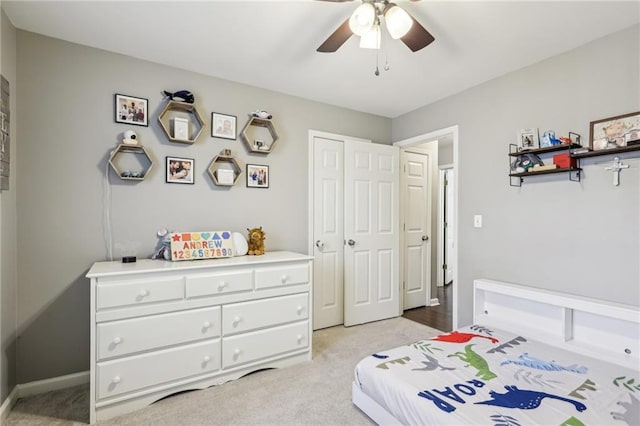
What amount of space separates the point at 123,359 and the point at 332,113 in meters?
2.94

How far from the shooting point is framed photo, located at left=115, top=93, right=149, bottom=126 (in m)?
2.44

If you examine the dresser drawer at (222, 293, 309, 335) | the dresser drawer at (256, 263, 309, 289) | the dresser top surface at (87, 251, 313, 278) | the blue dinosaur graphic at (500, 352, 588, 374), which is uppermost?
the dresser top surface at (87, 251, 313, 278)

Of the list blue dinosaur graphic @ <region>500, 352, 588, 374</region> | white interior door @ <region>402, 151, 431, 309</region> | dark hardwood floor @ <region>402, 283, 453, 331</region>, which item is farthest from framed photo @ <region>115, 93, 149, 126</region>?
dark hardwood floor @ <region>402, 283, 453, 331</region>

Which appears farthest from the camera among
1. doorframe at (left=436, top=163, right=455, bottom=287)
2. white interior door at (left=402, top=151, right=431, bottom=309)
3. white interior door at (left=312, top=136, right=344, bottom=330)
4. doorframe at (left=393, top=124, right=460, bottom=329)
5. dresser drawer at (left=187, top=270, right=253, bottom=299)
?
doorframe at (left=436, top=163, right=455, bottom=287)

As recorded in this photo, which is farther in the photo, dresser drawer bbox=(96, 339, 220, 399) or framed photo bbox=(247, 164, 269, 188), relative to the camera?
framed photo bbox=(247, 164, 269, 188)

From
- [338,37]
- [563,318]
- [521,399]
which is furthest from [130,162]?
[563,318]

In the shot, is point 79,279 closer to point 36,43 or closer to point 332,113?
point 36,43

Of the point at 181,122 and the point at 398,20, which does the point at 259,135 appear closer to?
the point at 181,122

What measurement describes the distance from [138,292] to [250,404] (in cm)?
104

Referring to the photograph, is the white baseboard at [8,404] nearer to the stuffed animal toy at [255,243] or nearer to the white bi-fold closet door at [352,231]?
the stuffed animal toy at [255,243]

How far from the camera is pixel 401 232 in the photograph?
13.0 ft

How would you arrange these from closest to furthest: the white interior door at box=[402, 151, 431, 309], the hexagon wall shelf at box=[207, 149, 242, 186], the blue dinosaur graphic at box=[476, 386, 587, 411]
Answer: the blue dinosaur graphic at box=[476, 386, 587, 411] → the hexagon wall shelf at box=[207, 149, 242, 186] → the white interior door at box=[402, 151, 431, 309]

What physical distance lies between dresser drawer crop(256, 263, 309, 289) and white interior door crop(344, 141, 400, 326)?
3.23 feet

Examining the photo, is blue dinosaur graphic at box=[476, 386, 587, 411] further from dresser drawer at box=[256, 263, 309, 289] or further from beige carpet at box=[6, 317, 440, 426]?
dresser drawer at box=[256, 263, 309, 289]
